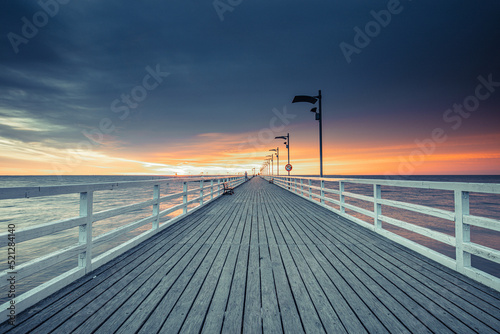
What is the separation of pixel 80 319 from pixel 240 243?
8.86 ft

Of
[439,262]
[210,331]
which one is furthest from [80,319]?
[439,262]

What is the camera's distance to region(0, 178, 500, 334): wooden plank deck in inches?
83.0

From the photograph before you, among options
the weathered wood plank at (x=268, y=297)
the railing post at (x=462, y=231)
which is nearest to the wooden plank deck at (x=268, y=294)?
the weathered wood plank at (x=268, y=297)

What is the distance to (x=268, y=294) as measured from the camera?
2.63 metres

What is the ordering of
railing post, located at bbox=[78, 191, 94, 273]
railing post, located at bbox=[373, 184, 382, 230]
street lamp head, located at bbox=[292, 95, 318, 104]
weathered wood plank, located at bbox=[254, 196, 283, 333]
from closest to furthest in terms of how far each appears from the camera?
weathered wood plank, located at bbox=[254, 196, 283, 333] → railing post, located at bbox=[78, 191, 94, 273] → railing post, located at bbox=[373, 184, 382, 230] → street lamp head, located at bbox=[292, 95, 318, 104]

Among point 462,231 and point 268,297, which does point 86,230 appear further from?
point 462,231

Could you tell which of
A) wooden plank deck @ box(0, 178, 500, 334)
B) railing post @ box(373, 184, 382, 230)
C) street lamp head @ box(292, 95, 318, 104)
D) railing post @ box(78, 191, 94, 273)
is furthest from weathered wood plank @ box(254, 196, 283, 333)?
street lamp head @ box(292, 95, 318, 104)

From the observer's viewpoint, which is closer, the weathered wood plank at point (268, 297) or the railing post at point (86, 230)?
the weathered wood plank at point (268, 297)

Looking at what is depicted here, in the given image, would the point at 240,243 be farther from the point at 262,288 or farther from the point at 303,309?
the point at 303,309

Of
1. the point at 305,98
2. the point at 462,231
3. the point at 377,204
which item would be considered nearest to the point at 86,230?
the point at 462,231

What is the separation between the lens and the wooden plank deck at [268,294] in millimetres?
2107

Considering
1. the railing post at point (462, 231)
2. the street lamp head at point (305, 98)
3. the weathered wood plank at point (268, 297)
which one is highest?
the street lamp head at point (305, 98)

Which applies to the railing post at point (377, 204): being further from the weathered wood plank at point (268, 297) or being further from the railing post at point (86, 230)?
the railing post at point (86, 230)

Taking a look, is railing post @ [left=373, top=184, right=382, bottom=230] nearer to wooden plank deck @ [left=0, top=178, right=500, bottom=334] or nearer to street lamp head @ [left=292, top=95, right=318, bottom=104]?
wooden plank deck @ [left=0, top=178, right=500, bottom=334]
